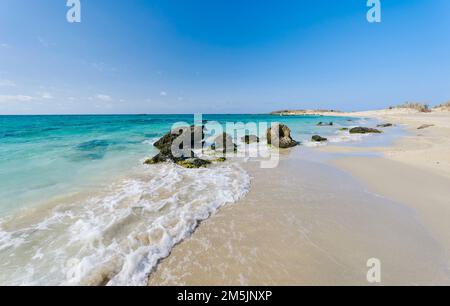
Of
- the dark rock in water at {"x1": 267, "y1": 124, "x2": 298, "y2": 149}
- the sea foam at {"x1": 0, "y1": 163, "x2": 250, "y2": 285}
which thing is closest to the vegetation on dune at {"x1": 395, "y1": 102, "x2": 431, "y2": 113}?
the dark rock in water at {"x1": 267, "y1": 124, "x2": 298, "y2": 149}

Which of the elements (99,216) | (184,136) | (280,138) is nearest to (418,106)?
(280,138)

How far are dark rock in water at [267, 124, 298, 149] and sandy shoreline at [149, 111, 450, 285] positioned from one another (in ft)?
28.0

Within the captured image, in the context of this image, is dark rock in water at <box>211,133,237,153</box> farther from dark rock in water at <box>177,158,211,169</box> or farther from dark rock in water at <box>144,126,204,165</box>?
dark rock in water at <box>177,158,211,169</box>

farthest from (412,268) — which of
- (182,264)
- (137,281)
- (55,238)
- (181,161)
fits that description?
(181,161)

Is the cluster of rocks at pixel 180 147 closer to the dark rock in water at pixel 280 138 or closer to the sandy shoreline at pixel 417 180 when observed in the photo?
the dark rock in water at pixel 280 138

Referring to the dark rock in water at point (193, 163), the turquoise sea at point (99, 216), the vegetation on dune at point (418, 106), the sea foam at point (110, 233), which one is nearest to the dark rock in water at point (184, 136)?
the dark rock in water at point (193, 163)

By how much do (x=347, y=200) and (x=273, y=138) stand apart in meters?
11.4

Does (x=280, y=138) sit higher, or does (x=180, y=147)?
(x=280, y=138)

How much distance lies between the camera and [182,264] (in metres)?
3.82

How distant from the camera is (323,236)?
181 inches

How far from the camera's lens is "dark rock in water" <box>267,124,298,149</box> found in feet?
54.2

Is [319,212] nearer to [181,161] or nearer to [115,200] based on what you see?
[115,200]

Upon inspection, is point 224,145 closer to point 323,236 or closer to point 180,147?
point 180,147

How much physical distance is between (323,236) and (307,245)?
58cm
